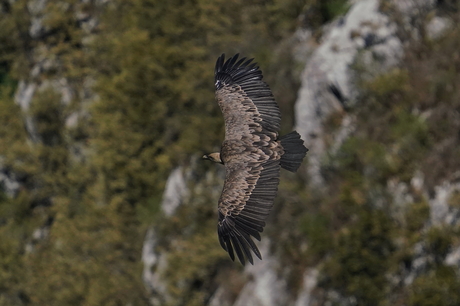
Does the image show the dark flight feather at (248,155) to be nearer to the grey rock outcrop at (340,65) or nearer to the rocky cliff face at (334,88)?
the rocky cliff face at (334,88)

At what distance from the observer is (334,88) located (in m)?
15.2

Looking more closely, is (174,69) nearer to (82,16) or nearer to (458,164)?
(82,16)

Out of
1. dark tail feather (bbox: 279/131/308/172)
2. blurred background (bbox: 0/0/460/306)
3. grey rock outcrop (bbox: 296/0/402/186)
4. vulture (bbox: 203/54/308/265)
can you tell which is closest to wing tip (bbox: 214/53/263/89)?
vulture (bbox: 203/54/308/265)

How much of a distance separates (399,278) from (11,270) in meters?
20.4

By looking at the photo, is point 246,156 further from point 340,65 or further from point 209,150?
point 209,150

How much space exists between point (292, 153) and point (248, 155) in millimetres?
540

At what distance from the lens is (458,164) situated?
1287cm

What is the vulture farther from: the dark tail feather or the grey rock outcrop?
the grey rock outcrop

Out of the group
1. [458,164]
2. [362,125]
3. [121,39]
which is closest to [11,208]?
[121,39]

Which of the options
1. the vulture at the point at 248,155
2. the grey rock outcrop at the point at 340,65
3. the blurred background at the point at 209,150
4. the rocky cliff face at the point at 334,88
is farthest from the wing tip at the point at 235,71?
the grey rock outcrop at the point at 340,65

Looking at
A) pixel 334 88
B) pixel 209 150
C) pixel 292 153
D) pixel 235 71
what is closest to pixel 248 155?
pixel 292 153

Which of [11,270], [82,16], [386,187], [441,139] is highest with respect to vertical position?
[441,139]

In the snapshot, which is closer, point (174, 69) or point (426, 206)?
point (426, 206)

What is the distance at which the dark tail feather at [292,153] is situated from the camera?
916 centimetres
